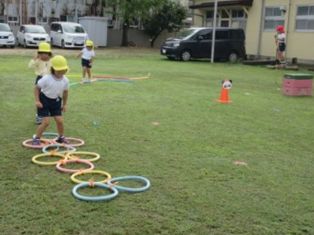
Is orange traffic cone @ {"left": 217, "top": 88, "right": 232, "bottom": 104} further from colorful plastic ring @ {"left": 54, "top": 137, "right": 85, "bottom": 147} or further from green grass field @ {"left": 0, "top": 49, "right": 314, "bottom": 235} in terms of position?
colorful plastic ring @ {"left": 54, "top": 137, "right": 85, "bottom": 147}

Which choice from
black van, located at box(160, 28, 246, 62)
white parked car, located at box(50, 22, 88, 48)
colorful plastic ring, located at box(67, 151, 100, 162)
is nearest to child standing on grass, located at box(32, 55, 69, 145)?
colorful plastic ring, located at box(67, 151, 100, 162)

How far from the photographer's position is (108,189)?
5.18m

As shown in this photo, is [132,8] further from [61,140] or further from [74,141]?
[61,140]

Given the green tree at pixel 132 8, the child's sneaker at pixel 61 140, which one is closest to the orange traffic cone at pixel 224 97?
the child's sneaker at pixel 61 140

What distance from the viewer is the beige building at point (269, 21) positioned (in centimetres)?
2500

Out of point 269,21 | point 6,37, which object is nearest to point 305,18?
point 269,21

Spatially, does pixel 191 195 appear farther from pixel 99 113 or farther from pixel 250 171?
pixel 99 113

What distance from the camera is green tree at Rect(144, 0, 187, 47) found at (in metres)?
38.8

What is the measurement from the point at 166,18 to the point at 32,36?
1170 centimetres

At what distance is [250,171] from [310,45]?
66.0ft

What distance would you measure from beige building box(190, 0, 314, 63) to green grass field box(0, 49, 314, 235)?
45.3 ft

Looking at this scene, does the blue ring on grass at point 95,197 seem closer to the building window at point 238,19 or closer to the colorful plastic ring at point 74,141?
the colorful plastic ring at point 74,141

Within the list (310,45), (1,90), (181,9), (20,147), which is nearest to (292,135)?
(20,147)

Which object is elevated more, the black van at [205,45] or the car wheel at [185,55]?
the black van at [205,45]
